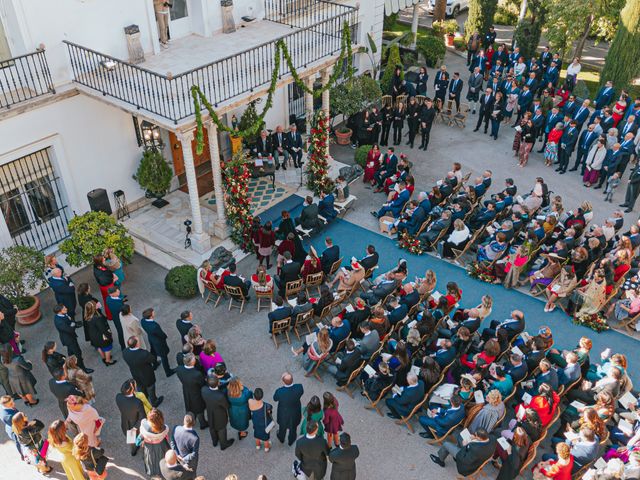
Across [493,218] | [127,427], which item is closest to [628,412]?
[493,218]

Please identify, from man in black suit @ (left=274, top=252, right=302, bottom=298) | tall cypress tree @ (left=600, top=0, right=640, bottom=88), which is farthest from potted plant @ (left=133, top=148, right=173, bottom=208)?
tall cypress tree @ (left=600, top=0, right=640, bottom=88)

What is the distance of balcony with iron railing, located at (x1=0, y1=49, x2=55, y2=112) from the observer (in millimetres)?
12891

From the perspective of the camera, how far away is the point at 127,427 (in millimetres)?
10242

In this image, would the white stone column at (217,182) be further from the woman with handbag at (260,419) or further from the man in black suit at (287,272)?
the woman with handbag at (260,419)

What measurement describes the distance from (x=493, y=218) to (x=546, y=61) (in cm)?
1091

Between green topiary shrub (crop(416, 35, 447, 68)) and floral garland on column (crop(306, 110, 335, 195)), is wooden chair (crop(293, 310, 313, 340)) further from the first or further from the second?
green topiary shrub (crop(416, 35, 447, 68))

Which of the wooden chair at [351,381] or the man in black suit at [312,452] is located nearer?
the man in black suit at [312,452]

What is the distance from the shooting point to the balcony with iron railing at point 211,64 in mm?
13445

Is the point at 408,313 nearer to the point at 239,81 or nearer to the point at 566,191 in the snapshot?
the point at 239,81

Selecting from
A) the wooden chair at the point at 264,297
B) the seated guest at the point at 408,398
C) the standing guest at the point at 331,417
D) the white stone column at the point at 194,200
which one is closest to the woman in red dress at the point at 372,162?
the white stone column at the point at 194,200

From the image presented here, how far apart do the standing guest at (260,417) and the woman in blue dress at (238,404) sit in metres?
0.14

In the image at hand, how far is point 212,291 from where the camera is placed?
13.7 m

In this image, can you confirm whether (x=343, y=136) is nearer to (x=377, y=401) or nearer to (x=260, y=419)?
(x=377, y=401)

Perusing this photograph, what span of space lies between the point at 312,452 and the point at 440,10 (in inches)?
1045
